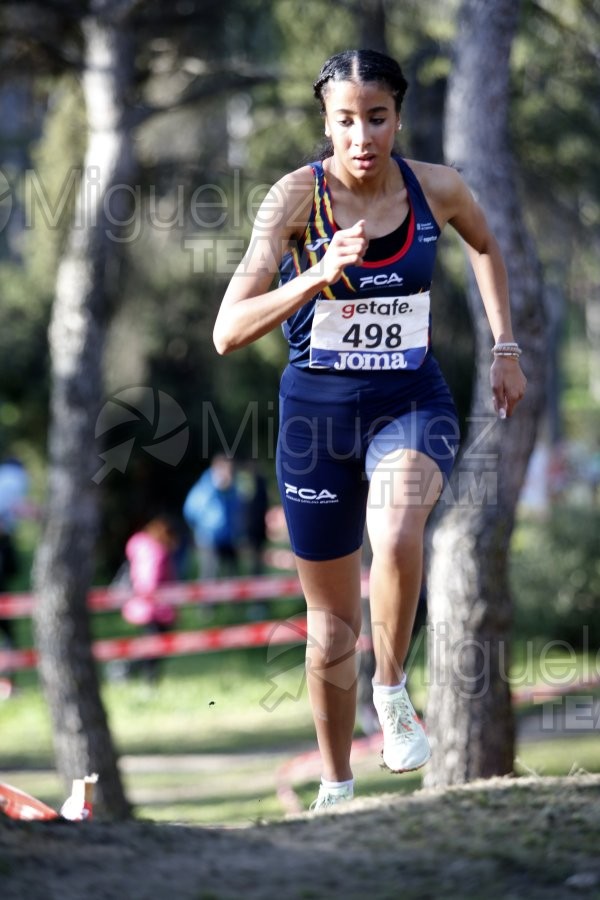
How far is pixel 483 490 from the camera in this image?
723cm

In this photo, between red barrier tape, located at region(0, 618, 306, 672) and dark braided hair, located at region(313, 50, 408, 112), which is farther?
red barrier tape, located at region(0, 618, 306, 672)

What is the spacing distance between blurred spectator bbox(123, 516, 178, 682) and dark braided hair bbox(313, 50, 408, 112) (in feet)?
34.0

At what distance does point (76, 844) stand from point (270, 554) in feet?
58.8

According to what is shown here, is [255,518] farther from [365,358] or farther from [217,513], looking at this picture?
[365,358]

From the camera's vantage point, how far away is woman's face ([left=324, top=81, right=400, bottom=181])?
3.89 metres

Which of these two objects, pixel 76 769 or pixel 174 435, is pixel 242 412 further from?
pixel 76 769

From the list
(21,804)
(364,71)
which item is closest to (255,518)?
(21,804)

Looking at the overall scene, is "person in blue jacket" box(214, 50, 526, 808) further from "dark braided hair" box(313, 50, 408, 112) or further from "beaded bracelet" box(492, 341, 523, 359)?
"beaded bracelet" box(492, 341, 523, 359)

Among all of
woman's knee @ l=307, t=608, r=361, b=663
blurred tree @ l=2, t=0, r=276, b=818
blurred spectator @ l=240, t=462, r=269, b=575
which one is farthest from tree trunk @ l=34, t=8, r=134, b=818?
blurred spectator @ l=240, t=462, r=269, b=575

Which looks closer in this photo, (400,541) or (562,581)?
(400,541)

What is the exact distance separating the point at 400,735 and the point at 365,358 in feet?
3.79

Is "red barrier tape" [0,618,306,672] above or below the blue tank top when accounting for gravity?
below

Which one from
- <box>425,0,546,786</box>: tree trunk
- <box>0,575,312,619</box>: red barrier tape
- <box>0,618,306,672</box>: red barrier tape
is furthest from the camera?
<box>0,575,312,619</box>: red barrier tape

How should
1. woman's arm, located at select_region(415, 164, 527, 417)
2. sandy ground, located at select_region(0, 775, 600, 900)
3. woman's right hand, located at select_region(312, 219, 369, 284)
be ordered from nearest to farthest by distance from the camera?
sandy ground, located at select_region(0, 775, 600, 900) < woman's right hand, located at select_region(312, 219, 369, 284) < woman's arm, located at select_region(415, 164, 527, 417)
